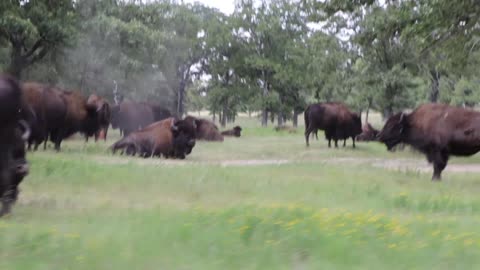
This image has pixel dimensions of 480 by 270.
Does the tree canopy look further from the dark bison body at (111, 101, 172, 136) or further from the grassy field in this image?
the grassy field

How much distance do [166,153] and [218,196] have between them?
10.7 metres

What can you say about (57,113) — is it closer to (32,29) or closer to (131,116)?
(32,29)

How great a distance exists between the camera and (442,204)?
12.1 metres

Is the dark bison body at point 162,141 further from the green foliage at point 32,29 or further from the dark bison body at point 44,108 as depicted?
the green foliage at point 32,29

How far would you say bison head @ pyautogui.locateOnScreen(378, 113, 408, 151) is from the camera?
1938 cm

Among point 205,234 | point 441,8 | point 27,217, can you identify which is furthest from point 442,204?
point 441,8

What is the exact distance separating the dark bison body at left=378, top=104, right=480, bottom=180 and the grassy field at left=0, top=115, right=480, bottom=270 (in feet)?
2.93

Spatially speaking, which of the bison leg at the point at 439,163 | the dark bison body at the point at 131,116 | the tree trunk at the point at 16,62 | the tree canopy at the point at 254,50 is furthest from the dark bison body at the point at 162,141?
the tree trunk at the point at 16,62

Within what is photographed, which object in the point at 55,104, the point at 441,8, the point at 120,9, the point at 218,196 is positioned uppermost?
the point at 120,9

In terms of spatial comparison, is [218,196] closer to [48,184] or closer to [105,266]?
[48,184]

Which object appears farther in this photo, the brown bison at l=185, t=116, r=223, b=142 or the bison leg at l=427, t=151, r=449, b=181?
the brown bison at l=185, t=116, r=223, b=142

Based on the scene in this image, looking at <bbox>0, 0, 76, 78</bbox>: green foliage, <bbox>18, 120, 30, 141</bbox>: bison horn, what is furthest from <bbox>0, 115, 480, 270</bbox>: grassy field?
<bbox>0, 0, 76, 78</bbox>: green foliage

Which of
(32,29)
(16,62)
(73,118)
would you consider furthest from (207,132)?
(73,118)

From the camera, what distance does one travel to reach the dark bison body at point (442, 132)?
1733 cm
